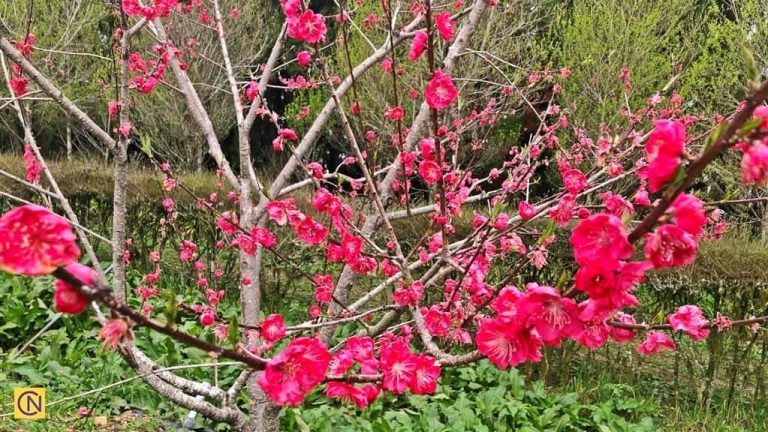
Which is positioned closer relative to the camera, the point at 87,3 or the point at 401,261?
the point at 401,261

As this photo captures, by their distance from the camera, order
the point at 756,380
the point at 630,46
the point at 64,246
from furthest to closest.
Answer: the point at 630,46 → the point at 756,380 → the point at 64,246

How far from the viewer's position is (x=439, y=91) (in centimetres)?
185

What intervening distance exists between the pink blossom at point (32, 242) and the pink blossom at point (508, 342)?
0.69 m

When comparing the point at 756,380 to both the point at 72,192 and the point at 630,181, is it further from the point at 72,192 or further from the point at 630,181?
the point at 72,192

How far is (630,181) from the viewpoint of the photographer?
350 inches

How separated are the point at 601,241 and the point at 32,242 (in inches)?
29.1

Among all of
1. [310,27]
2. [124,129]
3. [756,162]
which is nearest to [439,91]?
[310,27]

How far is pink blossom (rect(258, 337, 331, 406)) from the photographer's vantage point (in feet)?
3.43

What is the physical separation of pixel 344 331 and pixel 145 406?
5.28 ft

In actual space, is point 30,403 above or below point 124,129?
below

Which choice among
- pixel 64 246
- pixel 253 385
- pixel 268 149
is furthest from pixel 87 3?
pixel 64 246

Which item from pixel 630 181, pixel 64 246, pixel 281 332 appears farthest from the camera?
pixel 630 181

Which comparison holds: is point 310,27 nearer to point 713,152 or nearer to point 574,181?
point 574,181

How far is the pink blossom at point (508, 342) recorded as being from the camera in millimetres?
1094
